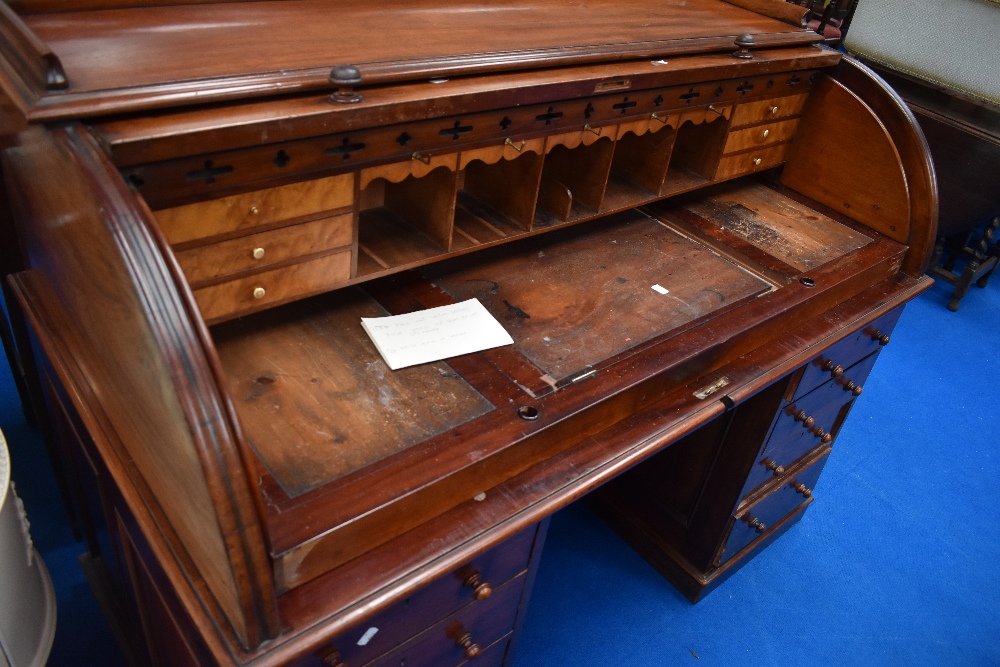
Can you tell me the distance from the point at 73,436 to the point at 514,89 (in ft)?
3.92

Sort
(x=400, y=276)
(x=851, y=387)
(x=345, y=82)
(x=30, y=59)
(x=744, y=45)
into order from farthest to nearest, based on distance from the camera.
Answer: (x=851, y=387) → (x=744, y=45) → (x=400, y=276) → (x=345, y=82) → (x=30, y=59)

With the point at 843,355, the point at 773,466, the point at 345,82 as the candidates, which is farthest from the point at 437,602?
the point at 843,355

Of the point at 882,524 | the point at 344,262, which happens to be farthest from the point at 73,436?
the point at 882,524

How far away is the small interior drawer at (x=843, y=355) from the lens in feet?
6.58

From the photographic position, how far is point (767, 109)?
80.9 inches

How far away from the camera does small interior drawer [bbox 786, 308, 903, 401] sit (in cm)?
201

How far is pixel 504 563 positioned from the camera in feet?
4.76

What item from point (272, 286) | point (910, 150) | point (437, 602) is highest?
point (910, 150)

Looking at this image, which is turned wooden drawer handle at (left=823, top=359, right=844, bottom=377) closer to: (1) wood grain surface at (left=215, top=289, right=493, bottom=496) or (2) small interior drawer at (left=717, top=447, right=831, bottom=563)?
(2) small interior drawer at (left=717, top=447, right=831, bottom=563)

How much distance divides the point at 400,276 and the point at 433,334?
23 centimetres

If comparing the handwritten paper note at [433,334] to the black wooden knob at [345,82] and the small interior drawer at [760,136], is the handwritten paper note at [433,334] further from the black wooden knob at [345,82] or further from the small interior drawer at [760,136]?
the small interior drawer at [760,136]

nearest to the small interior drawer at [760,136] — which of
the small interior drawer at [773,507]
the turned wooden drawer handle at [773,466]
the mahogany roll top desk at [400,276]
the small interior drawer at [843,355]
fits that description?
the mahogany roll top desk at [400,276]

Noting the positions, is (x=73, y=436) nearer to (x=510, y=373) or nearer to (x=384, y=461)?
(x=384, y=461)

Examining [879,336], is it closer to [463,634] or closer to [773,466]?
[773,466]
